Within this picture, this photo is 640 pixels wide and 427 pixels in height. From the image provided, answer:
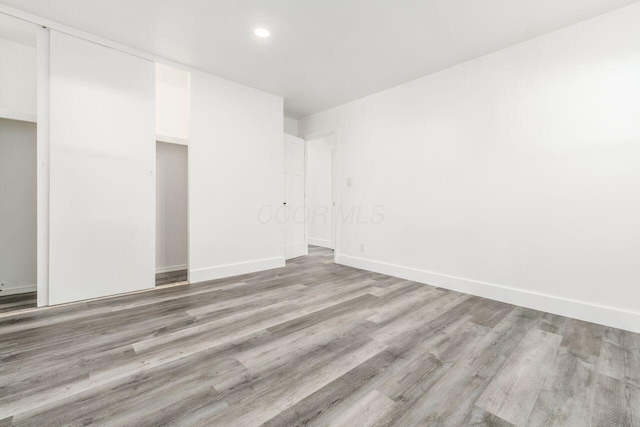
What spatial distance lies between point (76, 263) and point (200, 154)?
70.1 inches

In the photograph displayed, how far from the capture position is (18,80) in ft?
9.52

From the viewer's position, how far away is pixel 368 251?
4.28 m

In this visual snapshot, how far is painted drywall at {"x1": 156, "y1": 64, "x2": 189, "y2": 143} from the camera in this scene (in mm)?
3752

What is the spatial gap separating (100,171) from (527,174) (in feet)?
14.9

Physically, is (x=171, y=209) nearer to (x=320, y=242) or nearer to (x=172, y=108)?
(x=172, y=108)

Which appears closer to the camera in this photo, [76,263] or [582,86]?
[582,86]

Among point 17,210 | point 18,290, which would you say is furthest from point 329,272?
point 17,210

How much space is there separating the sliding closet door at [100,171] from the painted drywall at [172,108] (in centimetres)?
63

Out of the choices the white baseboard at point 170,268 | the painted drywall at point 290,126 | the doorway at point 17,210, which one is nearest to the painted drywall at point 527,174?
the painted drywall at point 290,126

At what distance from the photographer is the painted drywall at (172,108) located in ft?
12.3

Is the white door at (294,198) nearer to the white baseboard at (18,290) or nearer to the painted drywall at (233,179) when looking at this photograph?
the painted drywall at (233,179)

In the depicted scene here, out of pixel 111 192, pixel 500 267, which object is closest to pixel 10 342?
pixel 111 192

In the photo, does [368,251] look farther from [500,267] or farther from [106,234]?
[106,234]

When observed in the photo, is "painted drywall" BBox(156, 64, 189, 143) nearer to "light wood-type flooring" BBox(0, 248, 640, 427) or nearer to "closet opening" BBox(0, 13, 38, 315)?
"closet opening" BBox(0, 13, 38, 315)
